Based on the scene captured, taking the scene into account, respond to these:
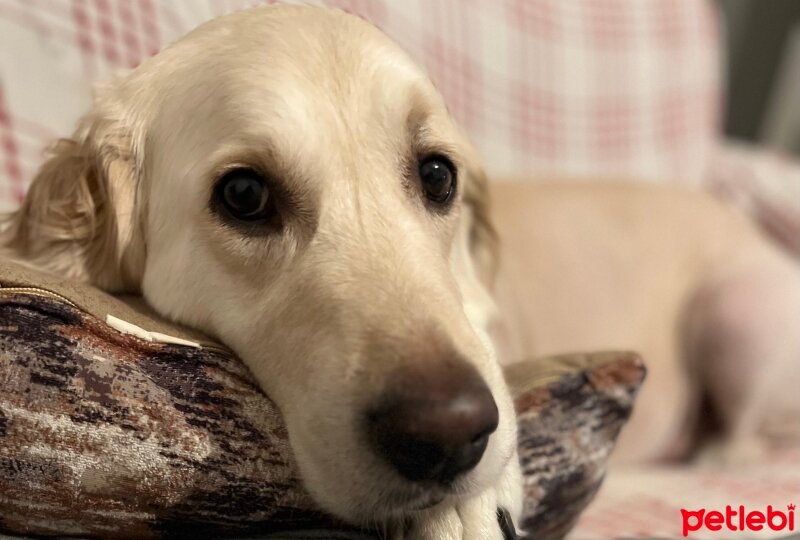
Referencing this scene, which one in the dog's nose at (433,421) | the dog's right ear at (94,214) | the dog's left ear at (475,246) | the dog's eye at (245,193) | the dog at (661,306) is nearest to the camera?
the dog's nose at (433,421)

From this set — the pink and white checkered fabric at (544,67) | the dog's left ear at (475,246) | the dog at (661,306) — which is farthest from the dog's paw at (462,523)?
the pink and white checkered fabric at (544,67)

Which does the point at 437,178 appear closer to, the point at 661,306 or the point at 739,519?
the point at 739,519

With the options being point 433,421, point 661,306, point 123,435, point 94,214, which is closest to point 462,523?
point 433,421

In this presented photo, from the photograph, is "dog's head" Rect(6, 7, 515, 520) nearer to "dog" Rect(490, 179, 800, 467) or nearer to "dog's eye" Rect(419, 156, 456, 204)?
"dog's eye" Rect(419, 156, 456, 204)

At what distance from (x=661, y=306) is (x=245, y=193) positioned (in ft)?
4.17

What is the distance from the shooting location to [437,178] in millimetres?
1078

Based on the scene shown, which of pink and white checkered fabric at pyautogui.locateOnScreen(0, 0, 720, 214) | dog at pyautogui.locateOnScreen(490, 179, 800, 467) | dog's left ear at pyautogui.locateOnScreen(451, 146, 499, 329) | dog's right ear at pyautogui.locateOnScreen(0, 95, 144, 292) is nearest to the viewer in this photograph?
dog's right ear at pyautogui.locateOnScreen(0, 95, 144, 292)

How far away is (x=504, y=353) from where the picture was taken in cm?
172

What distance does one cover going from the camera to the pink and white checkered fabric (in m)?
1.64

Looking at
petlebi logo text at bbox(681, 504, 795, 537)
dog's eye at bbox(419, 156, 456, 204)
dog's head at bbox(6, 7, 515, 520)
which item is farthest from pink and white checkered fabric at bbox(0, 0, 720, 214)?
petlebi logo text at bbox(681, 504, 795, 537)

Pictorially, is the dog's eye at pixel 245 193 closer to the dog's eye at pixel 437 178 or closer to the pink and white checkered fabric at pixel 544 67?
the dog's eye at pixel 437 178

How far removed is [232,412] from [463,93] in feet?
5.00

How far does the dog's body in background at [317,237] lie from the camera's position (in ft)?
2.49

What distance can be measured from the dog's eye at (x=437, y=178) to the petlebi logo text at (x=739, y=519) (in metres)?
0.66
